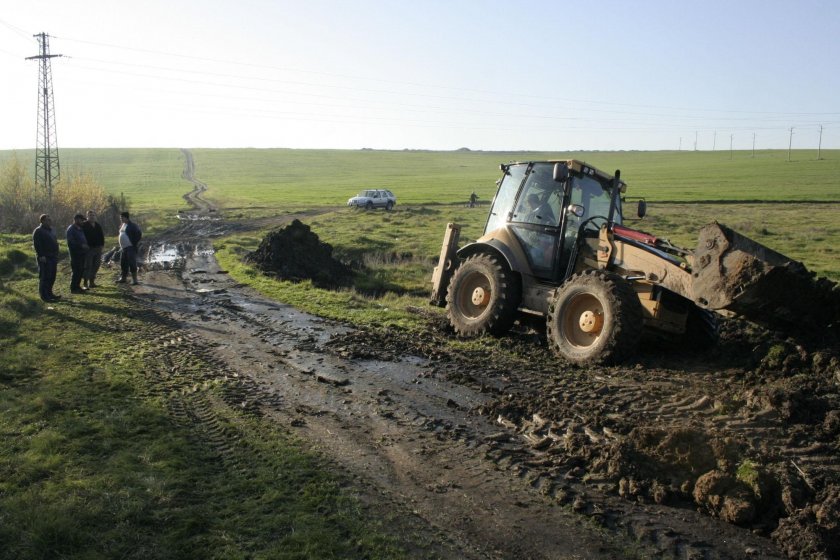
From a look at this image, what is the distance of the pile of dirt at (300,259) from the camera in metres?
17.2

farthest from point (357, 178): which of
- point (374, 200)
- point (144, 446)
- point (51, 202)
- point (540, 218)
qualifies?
point (144, 446)

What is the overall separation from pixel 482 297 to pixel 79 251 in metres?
8.99

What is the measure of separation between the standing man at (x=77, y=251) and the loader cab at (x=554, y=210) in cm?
908

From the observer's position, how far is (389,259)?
2147 centimetres

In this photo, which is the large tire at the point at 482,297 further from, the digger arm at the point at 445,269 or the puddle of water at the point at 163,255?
the puddle of water at the point at 163,255

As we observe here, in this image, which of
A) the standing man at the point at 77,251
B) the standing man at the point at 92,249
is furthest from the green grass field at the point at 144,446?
the standing man at the point at 92,249

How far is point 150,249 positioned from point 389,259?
341 inches

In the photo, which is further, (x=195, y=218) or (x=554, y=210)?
(x=195, y=218)

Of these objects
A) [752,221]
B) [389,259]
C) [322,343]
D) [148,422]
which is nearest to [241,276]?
[389,259]

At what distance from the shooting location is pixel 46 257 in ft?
42.9

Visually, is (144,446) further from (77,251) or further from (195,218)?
(195,218)

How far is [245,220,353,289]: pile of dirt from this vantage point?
1723cm

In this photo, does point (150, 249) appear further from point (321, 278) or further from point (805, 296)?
point (805, 296)

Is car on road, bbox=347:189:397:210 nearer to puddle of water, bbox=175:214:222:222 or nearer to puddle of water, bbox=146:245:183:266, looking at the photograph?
puddle of water, bbox=175:214:222:222
